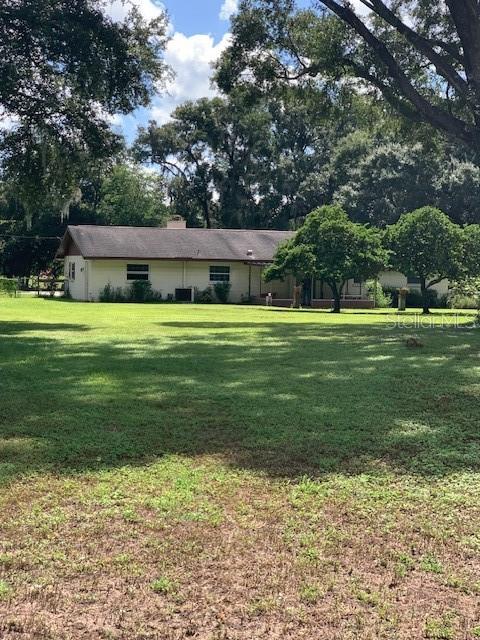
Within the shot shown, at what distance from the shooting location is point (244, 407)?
6824 mm

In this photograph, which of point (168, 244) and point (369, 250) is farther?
point (168, 244)

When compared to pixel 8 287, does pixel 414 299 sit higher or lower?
lower

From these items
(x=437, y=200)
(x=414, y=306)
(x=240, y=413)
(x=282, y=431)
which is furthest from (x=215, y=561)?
(x=437, y=200)

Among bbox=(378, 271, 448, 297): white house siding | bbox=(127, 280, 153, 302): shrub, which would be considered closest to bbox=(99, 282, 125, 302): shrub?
bbox=(127, 280, 153, 302): shrub

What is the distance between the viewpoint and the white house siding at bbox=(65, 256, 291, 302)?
3450 centimetres

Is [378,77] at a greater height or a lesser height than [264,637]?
greater

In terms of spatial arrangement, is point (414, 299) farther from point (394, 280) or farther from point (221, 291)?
point (221, 291)

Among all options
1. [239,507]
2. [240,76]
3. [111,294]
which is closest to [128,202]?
[111,294]

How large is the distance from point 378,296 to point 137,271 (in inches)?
532

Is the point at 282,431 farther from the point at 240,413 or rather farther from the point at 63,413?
the point at 63,413

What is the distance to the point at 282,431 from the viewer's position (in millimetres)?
5812

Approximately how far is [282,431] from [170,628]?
319 cm

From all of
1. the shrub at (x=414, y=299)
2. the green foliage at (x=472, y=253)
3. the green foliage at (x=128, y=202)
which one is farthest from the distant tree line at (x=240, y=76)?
the green foliage at (x=128, y=202)

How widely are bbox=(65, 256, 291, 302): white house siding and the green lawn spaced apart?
2652 centimetres
